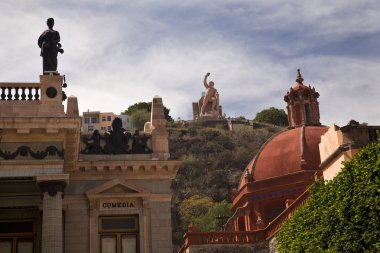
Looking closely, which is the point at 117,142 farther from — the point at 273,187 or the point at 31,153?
the point at 273,187

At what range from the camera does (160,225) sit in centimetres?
2775

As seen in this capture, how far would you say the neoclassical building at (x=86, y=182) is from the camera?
2389cm

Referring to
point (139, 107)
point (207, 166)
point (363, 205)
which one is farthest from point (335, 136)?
point (139, 107)

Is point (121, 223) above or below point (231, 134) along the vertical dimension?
below

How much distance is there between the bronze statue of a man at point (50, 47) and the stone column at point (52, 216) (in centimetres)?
Result: 444

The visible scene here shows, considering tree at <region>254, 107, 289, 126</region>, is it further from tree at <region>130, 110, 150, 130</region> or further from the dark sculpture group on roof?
the dark sculpture group on roof

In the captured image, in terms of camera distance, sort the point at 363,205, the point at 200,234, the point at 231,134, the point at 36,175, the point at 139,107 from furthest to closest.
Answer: the point at 139,107, the point at 231,134, the point at 200,234, the point at 36,175, the point at 363,205

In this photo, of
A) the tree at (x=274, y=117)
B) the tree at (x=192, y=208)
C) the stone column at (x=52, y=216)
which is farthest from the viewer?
the tree at (x=274, y=117)

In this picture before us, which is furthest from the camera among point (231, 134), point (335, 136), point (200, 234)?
point (231, 134)

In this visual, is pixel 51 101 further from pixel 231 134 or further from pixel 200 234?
pixel 231 134

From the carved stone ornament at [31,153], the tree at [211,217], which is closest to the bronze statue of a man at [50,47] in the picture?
the carved stone ornament at [31,153]

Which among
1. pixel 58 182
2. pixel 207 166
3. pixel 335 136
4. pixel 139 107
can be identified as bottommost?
pixel 58 182

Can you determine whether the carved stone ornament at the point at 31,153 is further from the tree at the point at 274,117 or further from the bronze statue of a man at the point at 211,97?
the tree at the point at 274,117

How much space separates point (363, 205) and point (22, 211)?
42.8 ft
